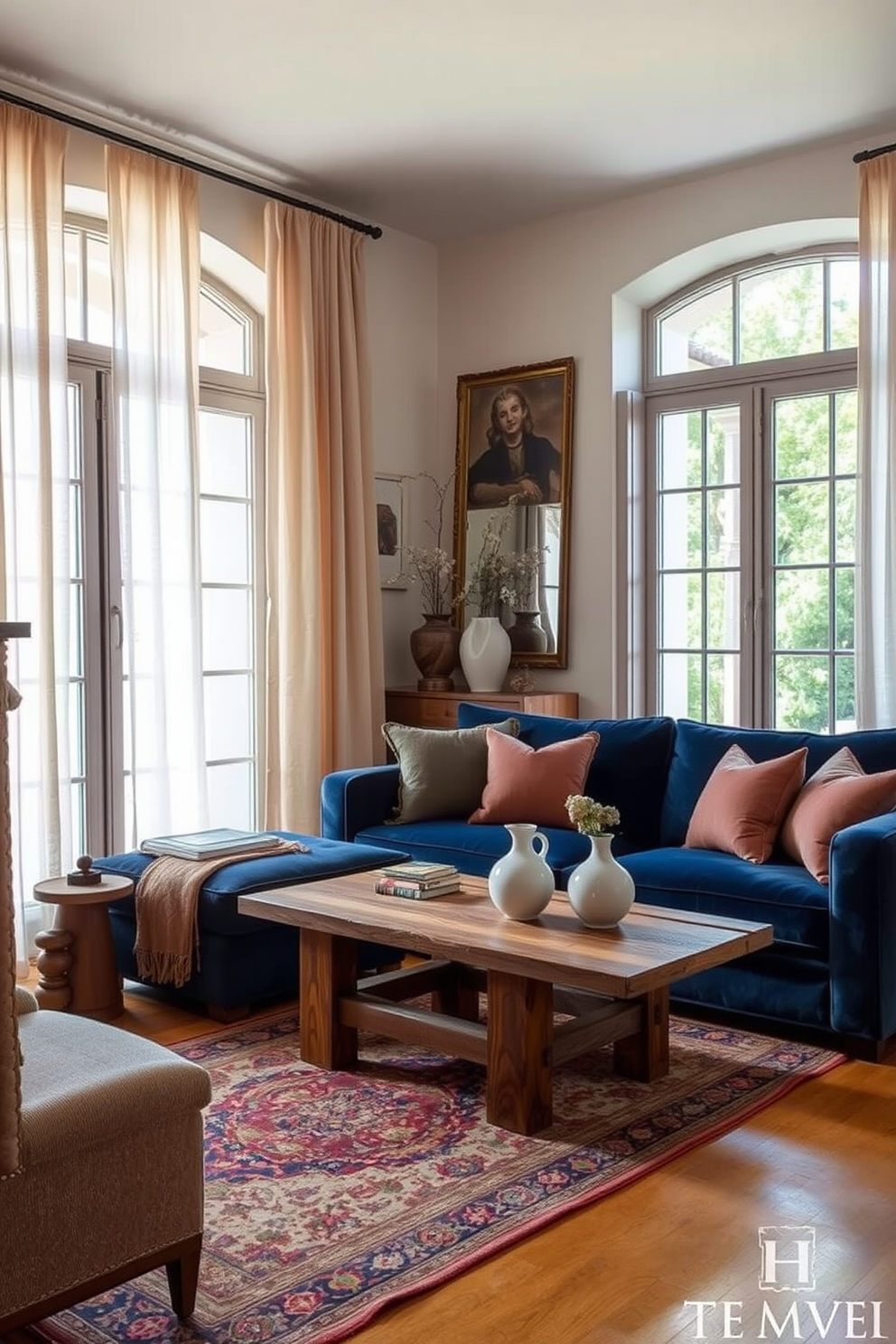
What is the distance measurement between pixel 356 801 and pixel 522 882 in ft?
5.53

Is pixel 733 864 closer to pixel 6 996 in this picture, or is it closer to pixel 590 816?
pixel 590 816

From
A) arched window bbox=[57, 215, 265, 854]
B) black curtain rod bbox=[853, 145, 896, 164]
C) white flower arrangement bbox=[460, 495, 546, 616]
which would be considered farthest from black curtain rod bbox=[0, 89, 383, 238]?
black curtain rod bbox=[853, 145, 896, 164]

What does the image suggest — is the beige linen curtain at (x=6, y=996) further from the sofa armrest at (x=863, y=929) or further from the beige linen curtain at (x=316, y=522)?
the beige linen curtain at (x=316, y=522)

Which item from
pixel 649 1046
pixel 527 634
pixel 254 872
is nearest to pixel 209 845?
pixel 254 872

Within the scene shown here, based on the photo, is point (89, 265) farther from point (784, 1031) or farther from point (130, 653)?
point (784, 1031)

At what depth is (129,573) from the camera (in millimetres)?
4844

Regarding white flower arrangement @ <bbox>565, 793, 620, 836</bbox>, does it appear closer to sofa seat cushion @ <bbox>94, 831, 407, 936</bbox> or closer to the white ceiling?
sofa seat cushion @ <bbox>94, 831, 407, 936</bbox>

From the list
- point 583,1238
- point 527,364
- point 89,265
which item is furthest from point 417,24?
point 583,1238

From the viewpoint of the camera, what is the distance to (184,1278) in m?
2.10

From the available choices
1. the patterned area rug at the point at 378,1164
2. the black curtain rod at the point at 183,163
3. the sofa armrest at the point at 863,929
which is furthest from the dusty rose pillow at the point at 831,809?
the black curtain rod at the point at 183,163

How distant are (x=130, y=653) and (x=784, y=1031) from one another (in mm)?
2793

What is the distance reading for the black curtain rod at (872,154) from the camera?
4.91 metres

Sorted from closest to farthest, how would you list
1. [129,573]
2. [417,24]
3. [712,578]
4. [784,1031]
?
[784,1031]
[417,24]
[129,573]
[712,578]

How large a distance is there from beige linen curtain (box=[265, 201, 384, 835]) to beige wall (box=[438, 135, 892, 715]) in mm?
753
